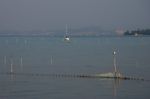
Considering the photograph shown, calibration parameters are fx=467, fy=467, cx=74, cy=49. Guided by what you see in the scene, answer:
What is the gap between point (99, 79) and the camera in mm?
68625

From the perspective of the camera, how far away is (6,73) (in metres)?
79.8

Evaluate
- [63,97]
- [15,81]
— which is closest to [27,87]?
[15,81]

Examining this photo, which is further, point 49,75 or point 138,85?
point 49,75

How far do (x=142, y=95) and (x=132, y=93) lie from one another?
6.83ft

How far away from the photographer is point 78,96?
183 ft

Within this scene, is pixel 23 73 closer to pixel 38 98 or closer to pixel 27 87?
pixel 27 87

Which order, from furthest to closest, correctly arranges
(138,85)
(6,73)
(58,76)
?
(6,73) → (58,76) → (138,85)

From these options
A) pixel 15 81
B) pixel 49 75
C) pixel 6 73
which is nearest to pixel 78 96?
pixel 15 81

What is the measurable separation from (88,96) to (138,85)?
9.67m

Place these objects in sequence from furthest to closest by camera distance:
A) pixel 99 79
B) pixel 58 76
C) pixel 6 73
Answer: pixel 6 73
pixel 58 76
pixel 99 79

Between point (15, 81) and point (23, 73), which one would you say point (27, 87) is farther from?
point (23, 73)

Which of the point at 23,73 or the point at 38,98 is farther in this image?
the point at 23,73

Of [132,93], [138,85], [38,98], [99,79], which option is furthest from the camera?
[99,79]

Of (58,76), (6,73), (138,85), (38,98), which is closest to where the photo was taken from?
(38,98)
